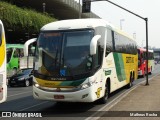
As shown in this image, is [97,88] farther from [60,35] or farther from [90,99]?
[60,35]

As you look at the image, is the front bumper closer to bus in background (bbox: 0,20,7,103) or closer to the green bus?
bus in background (bbox: 0,20,7,103)

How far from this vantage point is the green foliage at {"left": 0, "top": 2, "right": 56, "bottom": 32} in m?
40.9

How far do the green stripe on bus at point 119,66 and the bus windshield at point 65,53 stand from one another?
4101 mm

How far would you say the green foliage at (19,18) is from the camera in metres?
40.9

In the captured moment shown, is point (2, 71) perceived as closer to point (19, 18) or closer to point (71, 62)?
point (71, 62)

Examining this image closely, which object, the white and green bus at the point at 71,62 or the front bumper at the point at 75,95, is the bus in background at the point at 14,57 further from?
the front bumper at the point at 75,95

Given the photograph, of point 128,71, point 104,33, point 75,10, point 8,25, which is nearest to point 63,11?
point 75,10

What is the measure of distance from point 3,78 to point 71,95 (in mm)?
2403

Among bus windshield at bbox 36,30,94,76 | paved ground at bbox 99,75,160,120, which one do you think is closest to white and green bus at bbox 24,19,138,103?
bus windshield at bbox 36,30,94,76

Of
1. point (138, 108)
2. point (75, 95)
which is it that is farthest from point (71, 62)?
point (138, 108)

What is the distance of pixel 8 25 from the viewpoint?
42.8 meters

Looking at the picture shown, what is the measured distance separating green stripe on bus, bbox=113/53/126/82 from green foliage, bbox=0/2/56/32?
23.0 meters

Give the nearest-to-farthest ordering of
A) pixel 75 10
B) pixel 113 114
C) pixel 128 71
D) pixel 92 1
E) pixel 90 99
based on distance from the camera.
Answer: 1. pixel 113 114
2. pixel 90 99
3. pixel 128 71
4. pixel 92 1
5. pixel 75 10

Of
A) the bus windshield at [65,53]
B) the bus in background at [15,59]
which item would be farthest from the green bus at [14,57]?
the bus windshield at [65,53]
